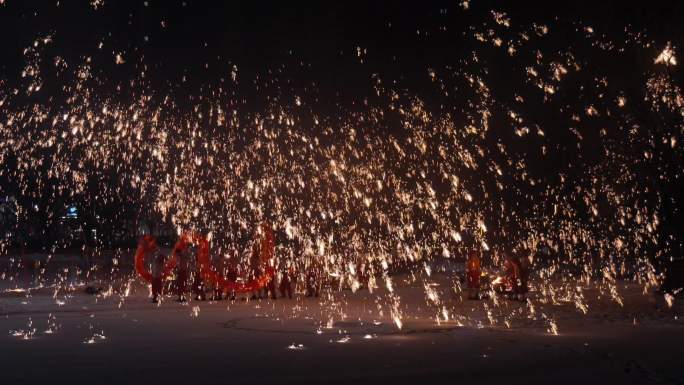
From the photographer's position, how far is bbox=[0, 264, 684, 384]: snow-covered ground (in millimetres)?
9320

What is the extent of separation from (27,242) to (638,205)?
159ft

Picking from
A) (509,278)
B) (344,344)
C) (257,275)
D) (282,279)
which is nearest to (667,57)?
(344,344)

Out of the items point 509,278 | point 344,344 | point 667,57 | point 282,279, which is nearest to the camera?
point 344,344

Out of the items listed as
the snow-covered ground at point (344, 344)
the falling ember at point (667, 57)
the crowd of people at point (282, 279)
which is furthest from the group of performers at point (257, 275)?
the falling ember at point (667, 57)

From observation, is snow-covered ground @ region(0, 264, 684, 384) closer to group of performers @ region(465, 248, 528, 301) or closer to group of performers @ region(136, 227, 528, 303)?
group of performers @ region(465, 248, 528, 301)

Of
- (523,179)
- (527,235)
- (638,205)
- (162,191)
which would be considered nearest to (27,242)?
(162,191)

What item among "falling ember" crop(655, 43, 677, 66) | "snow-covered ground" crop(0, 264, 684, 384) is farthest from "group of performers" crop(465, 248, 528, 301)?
"falling ember" crop(655, 43, 677, 66)

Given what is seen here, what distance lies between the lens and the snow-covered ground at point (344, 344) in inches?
367

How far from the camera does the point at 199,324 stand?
16469 millimetres

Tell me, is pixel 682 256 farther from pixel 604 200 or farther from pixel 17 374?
pixel 17 374

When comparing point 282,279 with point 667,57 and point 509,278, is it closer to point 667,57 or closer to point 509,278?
point 509,278

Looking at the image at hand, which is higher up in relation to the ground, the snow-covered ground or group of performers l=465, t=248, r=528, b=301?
group of performers l=465, t=248, r=528, b=301

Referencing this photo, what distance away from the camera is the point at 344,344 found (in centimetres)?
1243

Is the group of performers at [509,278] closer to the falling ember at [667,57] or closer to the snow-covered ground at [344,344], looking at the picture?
the snow-covered ground at [344,344]
